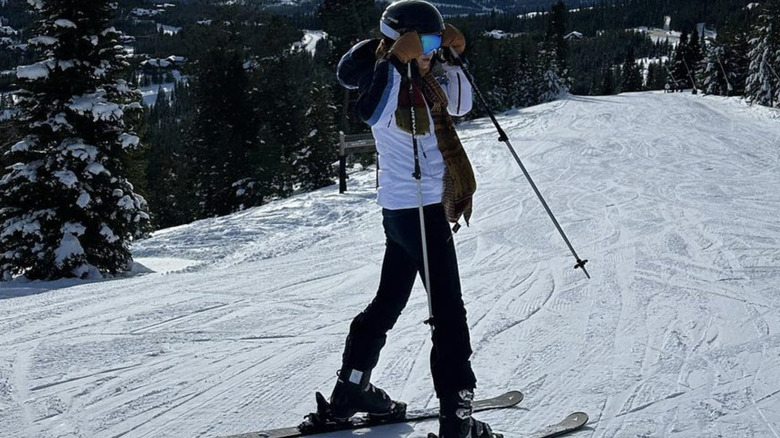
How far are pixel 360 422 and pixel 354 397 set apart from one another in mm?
228

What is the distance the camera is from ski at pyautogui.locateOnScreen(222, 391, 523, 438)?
364cm

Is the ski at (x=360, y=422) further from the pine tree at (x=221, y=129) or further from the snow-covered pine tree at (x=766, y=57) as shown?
the snow-covered pine tree at (x=766, y=57)

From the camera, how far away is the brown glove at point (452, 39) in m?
3.29

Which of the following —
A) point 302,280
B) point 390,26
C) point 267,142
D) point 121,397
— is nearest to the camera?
point 390,26

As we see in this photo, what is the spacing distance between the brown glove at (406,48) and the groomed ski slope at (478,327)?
1941mm

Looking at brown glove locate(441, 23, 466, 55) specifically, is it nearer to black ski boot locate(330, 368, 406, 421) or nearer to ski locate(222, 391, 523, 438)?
black ski boot locate(330, 368, 406, 421)

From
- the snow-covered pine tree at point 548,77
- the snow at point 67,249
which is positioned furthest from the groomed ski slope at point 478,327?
the snow-covered pine tree at point 548,77

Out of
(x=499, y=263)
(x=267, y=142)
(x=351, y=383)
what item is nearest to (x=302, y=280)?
(x=499, y=263)

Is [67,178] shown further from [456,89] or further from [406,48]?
[406,48]

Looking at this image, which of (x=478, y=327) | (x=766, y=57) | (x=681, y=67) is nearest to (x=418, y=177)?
(x=478, y=327)

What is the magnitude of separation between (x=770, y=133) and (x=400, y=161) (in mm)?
→ 18938

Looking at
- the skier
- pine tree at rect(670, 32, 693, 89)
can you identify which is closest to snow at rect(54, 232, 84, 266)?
the skier

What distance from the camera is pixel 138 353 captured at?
192 inches

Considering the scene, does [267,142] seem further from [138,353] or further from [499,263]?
[138,353]
